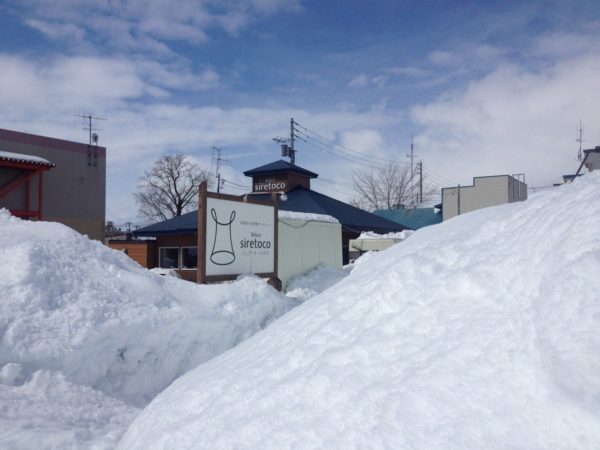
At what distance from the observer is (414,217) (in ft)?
119

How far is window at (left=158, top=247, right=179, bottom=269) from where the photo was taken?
20.9 meters

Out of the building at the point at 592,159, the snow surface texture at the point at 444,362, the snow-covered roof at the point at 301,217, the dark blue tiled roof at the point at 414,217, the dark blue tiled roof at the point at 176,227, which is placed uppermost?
the building at the point at 592,159

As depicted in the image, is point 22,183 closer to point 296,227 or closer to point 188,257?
point 188,257

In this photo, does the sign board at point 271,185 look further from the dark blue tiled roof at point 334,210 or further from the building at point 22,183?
the building at point 22,183

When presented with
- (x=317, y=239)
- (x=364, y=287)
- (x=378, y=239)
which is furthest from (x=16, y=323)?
(x=378, y=239)

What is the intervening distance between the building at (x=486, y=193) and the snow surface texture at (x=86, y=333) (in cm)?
1817

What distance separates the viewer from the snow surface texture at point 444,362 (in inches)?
87.0

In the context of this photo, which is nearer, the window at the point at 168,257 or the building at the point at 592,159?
the building at the point at 592,159

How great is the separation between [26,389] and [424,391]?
177 inches

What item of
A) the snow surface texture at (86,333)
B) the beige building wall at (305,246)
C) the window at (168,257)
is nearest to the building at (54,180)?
the window at (168,257)

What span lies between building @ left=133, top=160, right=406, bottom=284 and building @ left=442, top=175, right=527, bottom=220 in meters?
3.52

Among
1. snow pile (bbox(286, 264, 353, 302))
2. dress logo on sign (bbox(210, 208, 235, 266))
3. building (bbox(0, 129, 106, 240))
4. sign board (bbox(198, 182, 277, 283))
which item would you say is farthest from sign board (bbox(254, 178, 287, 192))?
dress logo on sign (bbox(210, 208, 235, 266))

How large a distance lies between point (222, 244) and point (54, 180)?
1411cm

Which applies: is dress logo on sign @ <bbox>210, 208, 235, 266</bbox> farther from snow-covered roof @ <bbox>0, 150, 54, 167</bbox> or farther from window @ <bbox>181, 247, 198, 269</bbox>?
snow-covered roof @ <bbox>0, 150, 54, 167</bbox>
